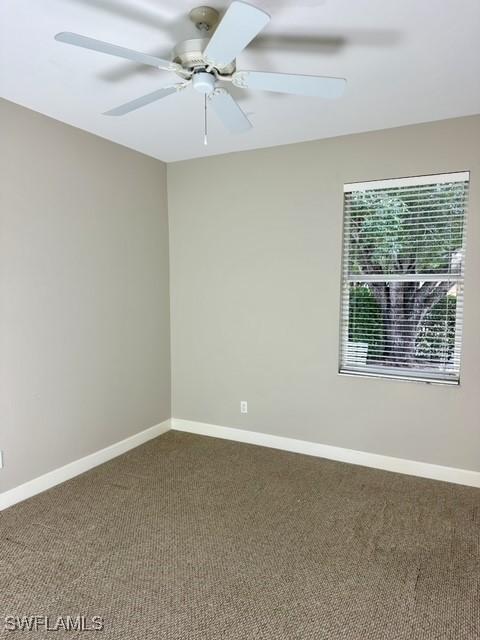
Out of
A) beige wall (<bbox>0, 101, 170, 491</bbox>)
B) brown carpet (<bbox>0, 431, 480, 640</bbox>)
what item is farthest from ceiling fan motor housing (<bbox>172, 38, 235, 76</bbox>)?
brown carpet (<bbox>0, 431, 480, 640</bbox>)

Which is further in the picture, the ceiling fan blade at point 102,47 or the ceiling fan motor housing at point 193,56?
the ceiling fan motor housing at point 193,56

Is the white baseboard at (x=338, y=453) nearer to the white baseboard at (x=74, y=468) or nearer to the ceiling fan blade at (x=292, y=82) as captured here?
the white baseboard at (x=74, y=468)

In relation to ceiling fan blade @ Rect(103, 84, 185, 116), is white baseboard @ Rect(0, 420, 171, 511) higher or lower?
lower

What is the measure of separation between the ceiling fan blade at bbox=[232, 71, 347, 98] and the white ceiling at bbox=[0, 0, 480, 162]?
25cm

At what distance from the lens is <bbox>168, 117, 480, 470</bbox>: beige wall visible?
304cm

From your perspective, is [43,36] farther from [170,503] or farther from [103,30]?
[170,503]

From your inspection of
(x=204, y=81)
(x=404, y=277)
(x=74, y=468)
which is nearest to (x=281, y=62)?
(x=204, y=81)

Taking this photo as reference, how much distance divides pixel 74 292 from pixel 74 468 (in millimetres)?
1292

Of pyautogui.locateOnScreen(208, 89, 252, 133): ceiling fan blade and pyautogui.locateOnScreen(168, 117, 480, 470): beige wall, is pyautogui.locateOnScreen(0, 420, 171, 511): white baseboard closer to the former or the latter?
pyautogui.locateOnScreen(168, 117, 480, 470): beige wall

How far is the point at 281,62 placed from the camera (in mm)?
2197

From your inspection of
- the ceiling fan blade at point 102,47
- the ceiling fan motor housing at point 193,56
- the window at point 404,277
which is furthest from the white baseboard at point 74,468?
the ceiling fan motor housing at point 193,56

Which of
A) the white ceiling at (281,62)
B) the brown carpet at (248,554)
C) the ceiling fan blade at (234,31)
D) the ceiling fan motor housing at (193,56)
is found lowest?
the brown carpet at (248,554)

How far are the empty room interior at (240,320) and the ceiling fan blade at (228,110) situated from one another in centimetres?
1

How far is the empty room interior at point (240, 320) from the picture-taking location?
1867 millimetres
